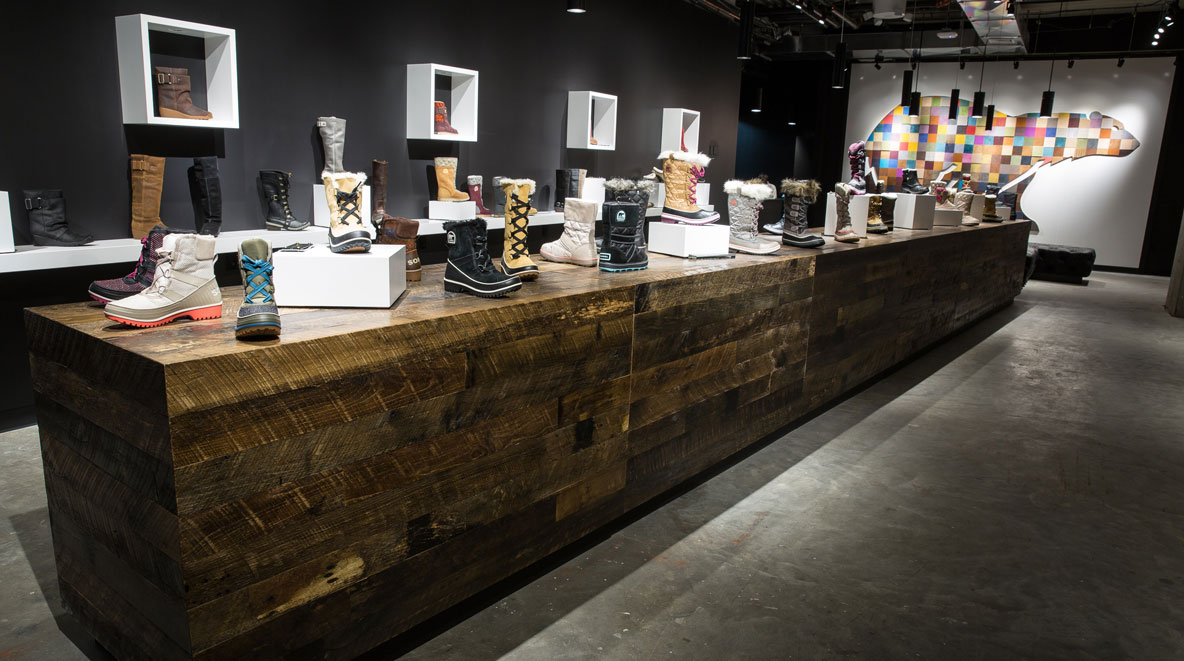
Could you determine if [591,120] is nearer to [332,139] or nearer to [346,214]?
[332,139]

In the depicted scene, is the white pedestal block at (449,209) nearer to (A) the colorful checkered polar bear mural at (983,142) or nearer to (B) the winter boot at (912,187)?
(B) the winter boot at (912,187)

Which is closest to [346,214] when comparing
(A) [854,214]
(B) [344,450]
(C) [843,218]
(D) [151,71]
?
(B) [344,450]

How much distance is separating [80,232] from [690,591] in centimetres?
345

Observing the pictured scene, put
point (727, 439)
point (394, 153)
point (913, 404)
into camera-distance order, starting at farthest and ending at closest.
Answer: point (394, 153), point (913, 404), point (727, 439)

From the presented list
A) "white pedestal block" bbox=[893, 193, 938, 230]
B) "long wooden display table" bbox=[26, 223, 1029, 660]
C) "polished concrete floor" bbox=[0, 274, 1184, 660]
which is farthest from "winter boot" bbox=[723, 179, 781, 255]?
"white pedestal block" bbox=[893, 193, 938, 230]

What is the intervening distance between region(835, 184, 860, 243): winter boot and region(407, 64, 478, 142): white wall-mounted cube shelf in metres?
2.59

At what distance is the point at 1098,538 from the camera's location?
3.03 metres

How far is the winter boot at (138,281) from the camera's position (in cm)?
200

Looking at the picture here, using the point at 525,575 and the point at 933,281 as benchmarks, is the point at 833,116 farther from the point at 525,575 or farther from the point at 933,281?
the point at 525,575

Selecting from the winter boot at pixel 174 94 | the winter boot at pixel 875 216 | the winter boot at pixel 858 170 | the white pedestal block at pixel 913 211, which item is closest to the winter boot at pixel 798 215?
the winter boot at pixel 858 170

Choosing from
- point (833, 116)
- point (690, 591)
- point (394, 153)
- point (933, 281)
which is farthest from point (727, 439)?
point (833, 116)

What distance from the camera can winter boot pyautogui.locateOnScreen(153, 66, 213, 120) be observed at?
406 centimetres

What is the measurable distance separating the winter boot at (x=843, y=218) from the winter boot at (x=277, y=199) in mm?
3165

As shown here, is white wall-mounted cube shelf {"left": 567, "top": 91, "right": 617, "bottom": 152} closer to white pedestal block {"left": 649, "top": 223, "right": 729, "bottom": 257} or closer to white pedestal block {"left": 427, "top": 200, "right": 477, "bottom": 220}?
white pedestal block {"left": 427, "top": 200, "right": 477, "bottom": 220}
